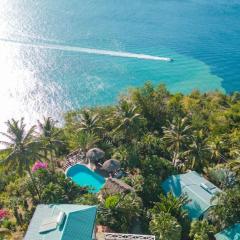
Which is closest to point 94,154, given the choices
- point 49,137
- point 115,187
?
point 49,137

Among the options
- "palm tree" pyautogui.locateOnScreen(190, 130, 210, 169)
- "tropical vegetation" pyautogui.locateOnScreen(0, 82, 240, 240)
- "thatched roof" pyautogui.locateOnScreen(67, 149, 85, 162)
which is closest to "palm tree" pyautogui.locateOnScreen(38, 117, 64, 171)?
"tropical vegetation" pyautogui.locateOnScreen(0, 82, 240, 240)

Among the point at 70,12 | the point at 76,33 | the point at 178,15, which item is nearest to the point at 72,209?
the point at 76,33

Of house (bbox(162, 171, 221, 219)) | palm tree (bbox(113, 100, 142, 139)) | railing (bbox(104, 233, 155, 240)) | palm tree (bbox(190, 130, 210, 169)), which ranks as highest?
palm tree (bbox(113, 100, 142, 139))

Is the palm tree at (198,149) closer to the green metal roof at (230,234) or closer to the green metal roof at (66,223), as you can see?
the green metal roof at (230,234)

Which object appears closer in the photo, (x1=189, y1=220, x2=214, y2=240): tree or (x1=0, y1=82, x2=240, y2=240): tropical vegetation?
(x1=189, y1=220, x2=214, y2=240): tree

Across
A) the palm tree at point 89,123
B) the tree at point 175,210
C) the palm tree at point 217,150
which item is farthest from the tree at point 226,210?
the palm tree at point 89,123

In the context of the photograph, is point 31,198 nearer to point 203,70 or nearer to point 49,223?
point 49,223

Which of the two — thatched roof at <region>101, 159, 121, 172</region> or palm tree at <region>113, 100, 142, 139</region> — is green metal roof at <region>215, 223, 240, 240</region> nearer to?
thatched roof at <region>101, 159, 121, 172</region>
